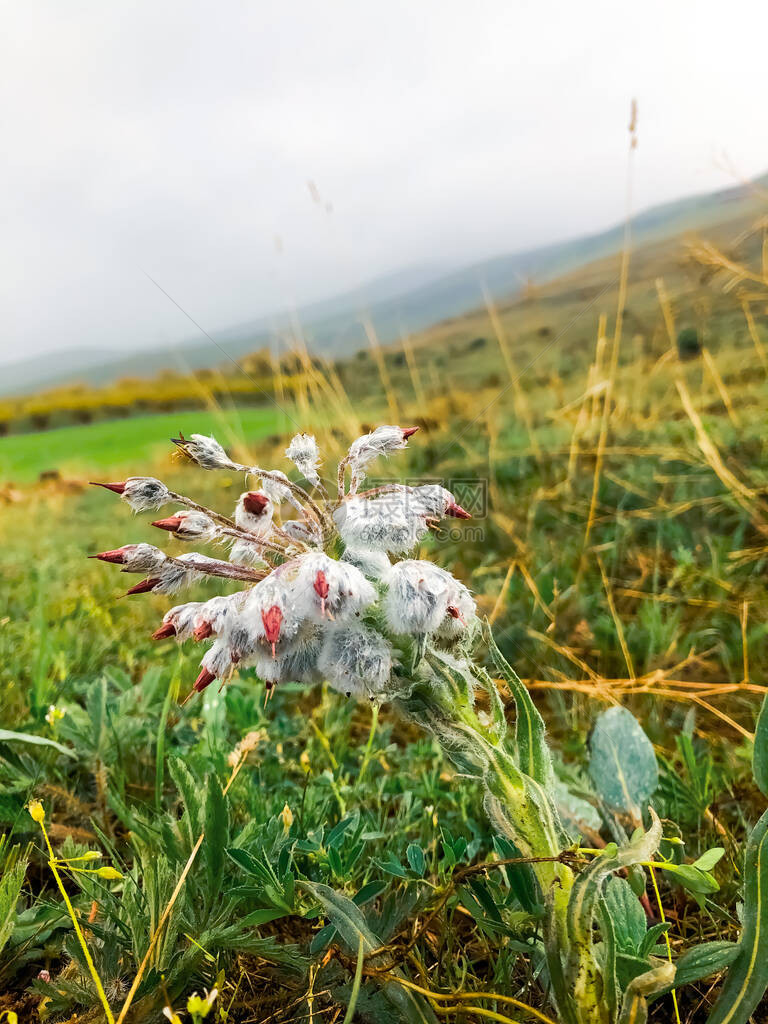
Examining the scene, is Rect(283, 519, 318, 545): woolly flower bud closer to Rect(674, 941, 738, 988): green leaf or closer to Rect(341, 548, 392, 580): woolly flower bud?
Rect(341, 548, 392, 580): woolly flower bud

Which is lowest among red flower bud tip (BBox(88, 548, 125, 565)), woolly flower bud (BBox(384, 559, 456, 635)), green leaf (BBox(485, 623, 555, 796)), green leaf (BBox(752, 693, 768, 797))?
green leaf (BBox(752, 693, 768, 797))

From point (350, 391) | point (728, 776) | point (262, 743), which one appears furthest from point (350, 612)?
point (350, 391)

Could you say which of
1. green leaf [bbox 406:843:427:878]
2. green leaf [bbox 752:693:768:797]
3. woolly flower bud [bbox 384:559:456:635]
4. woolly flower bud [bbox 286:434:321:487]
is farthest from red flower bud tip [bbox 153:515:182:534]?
green leaf [bbox 752:693:768:797]

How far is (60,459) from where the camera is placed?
6176mm

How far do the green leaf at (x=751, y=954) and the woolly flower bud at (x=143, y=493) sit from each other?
0.96 metres

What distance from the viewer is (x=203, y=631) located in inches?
39.9

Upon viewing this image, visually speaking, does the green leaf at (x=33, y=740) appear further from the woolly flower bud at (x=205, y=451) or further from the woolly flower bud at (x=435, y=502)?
the woolly flower bud at (x=435, y=502)

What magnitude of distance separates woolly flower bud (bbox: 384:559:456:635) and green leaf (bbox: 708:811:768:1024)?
0.55 metres

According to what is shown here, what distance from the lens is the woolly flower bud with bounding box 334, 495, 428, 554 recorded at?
1.05 meters

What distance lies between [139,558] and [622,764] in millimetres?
1134

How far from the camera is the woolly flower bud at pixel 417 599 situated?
3.16 feet

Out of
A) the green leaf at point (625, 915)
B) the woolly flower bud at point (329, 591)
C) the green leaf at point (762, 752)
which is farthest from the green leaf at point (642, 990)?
the woolly flower bud at point (329, 591)

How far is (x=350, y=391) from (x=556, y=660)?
3099 mm

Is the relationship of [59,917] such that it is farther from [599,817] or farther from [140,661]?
[140,661]
